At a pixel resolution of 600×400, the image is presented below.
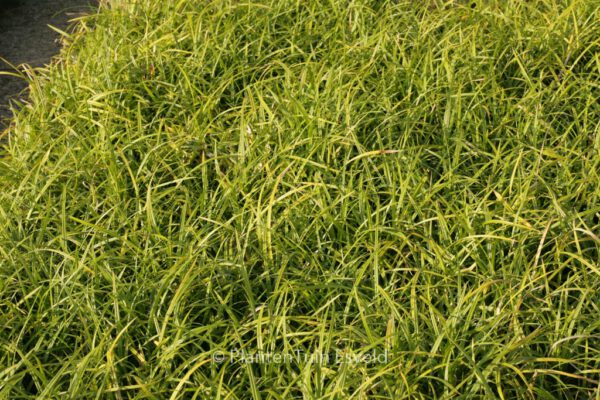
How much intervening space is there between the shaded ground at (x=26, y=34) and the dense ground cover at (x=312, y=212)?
454 millimetres

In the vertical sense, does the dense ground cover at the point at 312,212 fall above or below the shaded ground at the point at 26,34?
above

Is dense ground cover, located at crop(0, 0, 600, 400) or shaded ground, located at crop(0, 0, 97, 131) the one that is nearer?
dense ground cover, located at crop(0, 0, 600, 400)

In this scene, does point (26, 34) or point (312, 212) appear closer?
point (312, 212)

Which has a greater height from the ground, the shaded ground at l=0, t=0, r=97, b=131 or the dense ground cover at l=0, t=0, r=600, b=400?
the dense ground cover at l=0, t=0, r=600, b=400

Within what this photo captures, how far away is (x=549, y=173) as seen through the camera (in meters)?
2.77

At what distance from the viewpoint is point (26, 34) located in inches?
177

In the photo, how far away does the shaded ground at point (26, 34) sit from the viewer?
4.00 metres

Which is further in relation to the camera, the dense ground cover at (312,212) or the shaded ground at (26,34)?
the shaded ground at (26,34)

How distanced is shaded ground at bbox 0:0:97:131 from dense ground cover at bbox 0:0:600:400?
45cm

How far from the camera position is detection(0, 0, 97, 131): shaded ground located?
3998mm

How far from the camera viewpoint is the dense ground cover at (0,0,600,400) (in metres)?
2.12

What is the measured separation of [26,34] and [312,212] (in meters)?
2.66

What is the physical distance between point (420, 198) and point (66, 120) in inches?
56.0

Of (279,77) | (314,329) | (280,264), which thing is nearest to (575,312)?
(314,329)
